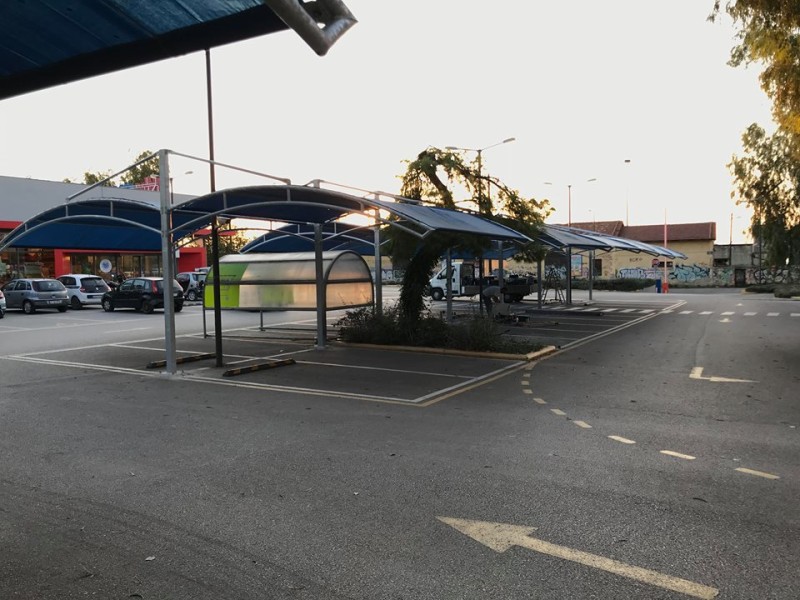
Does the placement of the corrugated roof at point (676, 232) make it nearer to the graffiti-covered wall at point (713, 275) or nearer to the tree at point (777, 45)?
the graffiti-covered wall at point (713, 275)

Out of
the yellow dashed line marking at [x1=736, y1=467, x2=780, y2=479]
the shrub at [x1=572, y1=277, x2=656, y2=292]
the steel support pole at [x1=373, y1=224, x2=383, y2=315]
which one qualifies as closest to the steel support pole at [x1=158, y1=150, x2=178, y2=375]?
the steel support pole at [x1=373, y1=224, x2=383, y2=315]

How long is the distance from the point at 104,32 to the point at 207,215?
27.3 feet

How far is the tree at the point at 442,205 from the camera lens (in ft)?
52.3

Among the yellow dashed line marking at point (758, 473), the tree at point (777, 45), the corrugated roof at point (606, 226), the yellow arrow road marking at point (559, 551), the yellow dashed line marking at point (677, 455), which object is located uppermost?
the corrugated roof at point (606, 226)

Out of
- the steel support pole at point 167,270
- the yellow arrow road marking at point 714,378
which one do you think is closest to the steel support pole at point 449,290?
the yellow arrow road marking at point 714,378

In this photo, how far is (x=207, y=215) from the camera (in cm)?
1139

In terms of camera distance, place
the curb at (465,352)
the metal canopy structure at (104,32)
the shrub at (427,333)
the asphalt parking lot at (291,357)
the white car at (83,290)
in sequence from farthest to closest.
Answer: the white car at (83,290)
the shrub at (427,333)
the curb at (465,352)
the asphalt parking lot at (291,357)
the metal canopy structure at (104,32)

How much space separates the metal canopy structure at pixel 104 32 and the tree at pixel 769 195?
4145 cm

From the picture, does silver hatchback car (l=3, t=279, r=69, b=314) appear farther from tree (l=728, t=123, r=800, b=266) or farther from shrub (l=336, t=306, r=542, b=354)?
tree (l=728, t=123, r=800, b=266)

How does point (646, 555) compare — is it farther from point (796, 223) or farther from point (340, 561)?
point (796, 223)

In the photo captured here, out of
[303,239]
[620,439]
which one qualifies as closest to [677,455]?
[620,439]

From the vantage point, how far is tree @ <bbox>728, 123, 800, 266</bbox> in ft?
125

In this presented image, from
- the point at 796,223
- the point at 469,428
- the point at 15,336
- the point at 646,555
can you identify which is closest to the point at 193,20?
the point at 646,555

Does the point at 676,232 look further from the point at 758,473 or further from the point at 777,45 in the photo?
the point at 758,473
